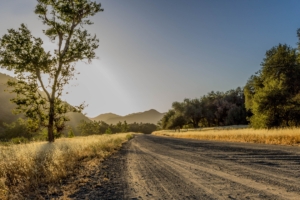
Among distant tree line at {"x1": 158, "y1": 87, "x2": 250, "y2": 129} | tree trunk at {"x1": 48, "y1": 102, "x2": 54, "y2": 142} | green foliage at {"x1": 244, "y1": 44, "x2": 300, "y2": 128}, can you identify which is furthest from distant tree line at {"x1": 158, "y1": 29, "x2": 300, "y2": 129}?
distant tree line at {"x1": 158, "y1": 87, "x2": 250, "y2": 129}

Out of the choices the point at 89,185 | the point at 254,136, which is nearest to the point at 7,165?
the point at 89,185

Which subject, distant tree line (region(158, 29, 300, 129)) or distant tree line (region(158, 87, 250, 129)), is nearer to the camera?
distant tree line (region(158, 29, 300, 129))

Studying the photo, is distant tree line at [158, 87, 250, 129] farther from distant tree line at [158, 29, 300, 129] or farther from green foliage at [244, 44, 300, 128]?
green foliage at [244, 44, 300, 128]

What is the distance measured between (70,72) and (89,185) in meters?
15.2

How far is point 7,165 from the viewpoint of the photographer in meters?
6.89

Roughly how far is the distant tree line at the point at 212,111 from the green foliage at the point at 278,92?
116 ft

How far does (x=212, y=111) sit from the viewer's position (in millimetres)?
75562

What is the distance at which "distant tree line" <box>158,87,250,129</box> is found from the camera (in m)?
62.4

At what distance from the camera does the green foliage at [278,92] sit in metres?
23.9

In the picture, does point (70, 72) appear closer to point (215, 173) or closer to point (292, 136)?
point (215, 173)

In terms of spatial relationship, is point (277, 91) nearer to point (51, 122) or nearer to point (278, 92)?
point (278, 92)

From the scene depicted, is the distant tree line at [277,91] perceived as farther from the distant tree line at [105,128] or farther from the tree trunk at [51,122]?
the distant tree line at [105,128]

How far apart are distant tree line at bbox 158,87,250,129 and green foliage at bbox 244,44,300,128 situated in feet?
Answer: 116

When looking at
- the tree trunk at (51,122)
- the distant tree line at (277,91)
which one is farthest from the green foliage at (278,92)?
the tree trunk at (51,122)
